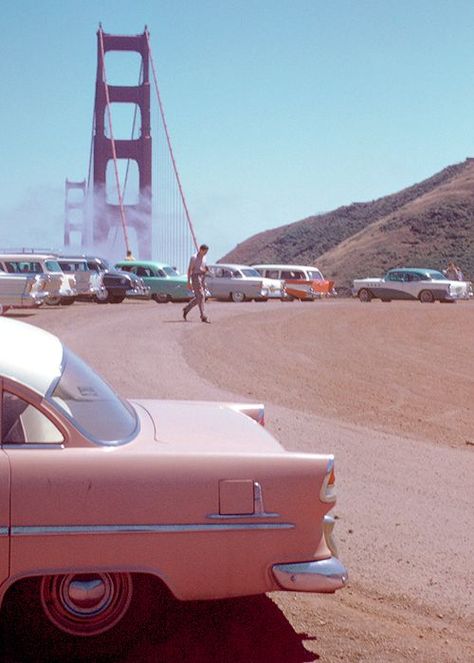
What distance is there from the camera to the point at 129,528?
350cm

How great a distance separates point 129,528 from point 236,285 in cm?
3311

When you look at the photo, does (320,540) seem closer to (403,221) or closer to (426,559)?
(426,559)

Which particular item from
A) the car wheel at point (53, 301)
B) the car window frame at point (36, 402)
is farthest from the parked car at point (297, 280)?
the car window frame at point (36, 402)

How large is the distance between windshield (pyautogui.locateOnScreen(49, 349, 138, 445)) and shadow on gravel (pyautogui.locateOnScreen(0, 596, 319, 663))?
66 cm

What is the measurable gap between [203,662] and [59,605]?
1.78 feet

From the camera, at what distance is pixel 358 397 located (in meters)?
12.7

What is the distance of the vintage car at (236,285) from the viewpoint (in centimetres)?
3650

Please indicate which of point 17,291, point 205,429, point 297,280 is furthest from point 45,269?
point 205,429

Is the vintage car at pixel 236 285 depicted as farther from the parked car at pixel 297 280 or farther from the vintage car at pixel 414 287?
the vintage car at pixel 414 287

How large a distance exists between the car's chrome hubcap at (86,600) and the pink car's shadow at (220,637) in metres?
0.17

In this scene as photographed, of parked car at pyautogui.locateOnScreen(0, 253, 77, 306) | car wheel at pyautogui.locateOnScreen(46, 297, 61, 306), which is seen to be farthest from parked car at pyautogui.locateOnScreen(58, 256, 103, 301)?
parked car at pyautogui.locateOnScreen(0, 253, 77, 306)

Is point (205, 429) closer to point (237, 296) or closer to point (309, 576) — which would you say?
point (309, 576)

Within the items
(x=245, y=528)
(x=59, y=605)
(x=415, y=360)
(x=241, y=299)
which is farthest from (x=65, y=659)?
(x=241, y=299)

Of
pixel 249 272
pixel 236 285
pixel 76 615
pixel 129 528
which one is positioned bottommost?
pixel 236 285
